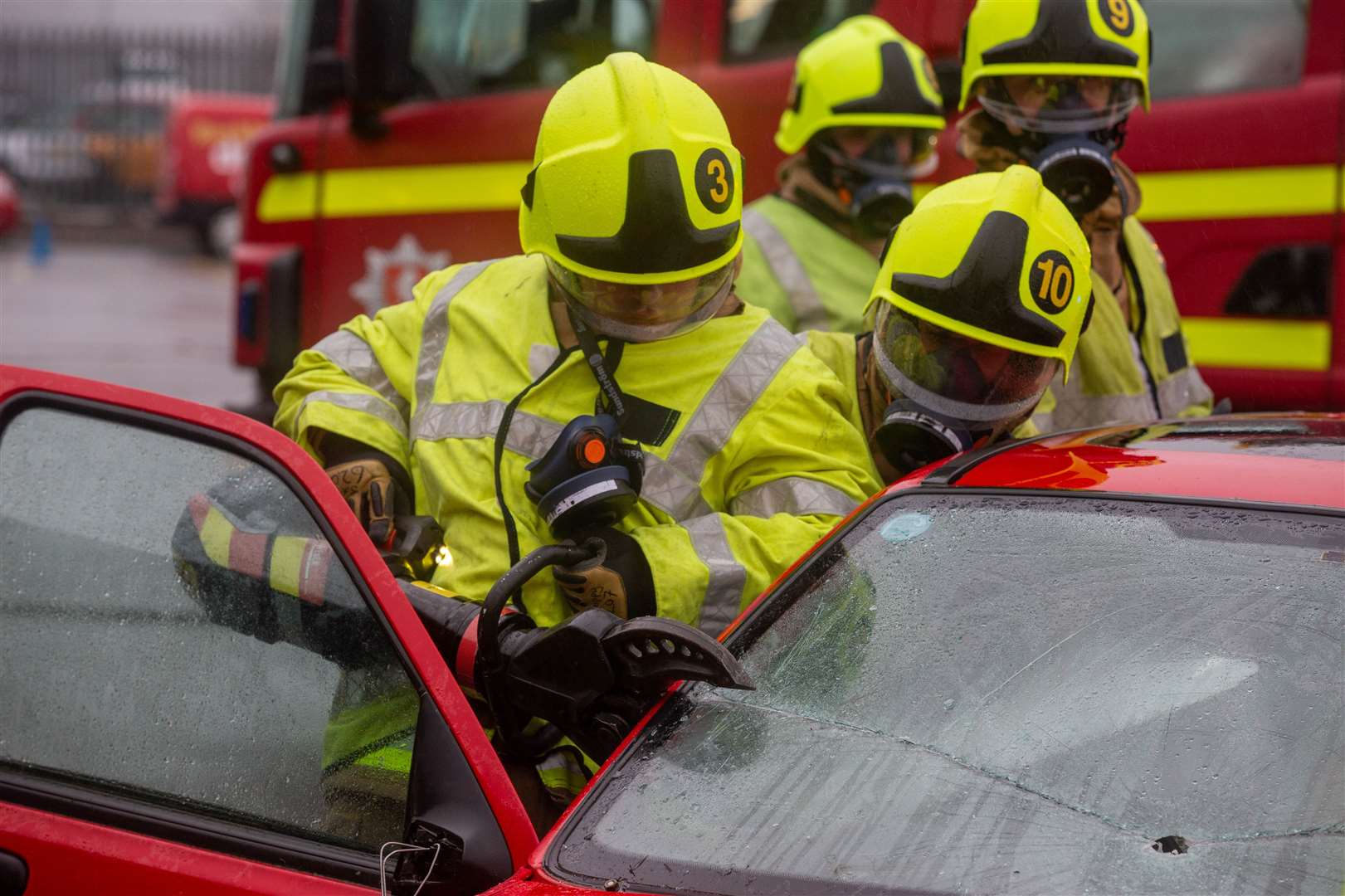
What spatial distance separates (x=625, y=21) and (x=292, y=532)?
344 cm

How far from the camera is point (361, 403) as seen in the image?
2.80 m

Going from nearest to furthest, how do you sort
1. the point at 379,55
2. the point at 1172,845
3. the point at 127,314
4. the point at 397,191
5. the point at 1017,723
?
the point at 1172,845 < the point at 1017,723 < the point at 379,55 < the point at 397,191 < the point at 127,314

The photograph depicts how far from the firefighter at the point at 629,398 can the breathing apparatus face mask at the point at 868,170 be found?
4.84 feet

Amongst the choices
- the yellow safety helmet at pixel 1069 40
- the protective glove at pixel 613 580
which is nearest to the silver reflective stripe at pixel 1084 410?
the yellow safety helmet at pixel 1069 40

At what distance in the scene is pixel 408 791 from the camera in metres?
2.02

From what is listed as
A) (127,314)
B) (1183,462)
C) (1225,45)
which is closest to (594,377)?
(1183,462)

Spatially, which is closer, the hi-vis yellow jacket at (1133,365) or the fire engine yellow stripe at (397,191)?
the hi-vis yellow jacket at (1133,365)

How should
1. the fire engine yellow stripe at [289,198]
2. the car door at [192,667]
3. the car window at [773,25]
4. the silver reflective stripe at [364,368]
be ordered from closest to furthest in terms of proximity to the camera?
the car door at [192,667], the silver reflective stripe at [364,368], the car window at [773,25], the fire engine yellow stripe at [289,198]

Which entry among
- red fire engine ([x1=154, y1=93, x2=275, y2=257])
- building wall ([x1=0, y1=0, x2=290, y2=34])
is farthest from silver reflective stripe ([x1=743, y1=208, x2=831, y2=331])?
building wall ([x1=0, y1=0, x2=290, y2=34])

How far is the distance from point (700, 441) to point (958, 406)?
1.44 ft

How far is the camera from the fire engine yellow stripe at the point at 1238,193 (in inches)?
168

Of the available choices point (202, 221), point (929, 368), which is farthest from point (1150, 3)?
point (202, 221)

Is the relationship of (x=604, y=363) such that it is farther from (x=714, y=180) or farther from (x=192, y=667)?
(x=192, y=667)

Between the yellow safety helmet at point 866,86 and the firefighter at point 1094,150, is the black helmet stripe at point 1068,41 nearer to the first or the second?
the firefighter at point 1094,150
